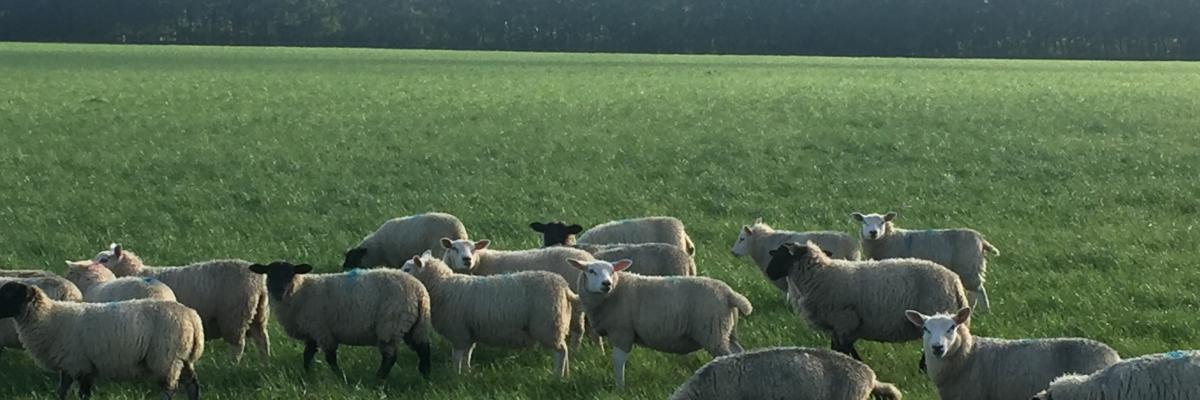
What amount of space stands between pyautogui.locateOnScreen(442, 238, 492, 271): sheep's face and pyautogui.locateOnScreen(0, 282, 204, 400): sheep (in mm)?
3019

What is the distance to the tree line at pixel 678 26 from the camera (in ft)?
355

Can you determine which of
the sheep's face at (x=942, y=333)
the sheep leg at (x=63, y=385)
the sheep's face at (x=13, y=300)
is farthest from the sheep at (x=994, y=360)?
the sheep's face at (x=13, y=300)

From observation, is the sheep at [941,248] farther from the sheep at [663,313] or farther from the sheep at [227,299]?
the sheep at [227,299]

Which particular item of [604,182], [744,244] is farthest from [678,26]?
[744,244]

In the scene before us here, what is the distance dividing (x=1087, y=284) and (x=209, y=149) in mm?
17276

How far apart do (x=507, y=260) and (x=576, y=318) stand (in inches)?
70.4

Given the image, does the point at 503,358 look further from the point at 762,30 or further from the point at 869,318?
the point at 762,30

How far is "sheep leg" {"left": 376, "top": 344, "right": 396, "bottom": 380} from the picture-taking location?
922cm

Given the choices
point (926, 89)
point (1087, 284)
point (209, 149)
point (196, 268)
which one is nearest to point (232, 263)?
point (196, 268)

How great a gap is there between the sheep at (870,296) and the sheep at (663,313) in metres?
0.84

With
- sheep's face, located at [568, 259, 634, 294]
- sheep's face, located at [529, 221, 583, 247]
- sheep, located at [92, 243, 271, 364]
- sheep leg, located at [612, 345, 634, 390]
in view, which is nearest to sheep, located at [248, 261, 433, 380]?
sheep, located at [92, 243, 271, 364]

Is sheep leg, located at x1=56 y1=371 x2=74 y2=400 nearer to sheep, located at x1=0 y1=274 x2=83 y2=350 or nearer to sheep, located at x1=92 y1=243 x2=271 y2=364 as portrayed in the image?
sheep, located at x1=0 y1=274 x2=83 y2=350

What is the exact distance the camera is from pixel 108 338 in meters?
8.37

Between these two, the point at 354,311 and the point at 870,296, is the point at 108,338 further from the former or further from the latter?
the point at 870,296
